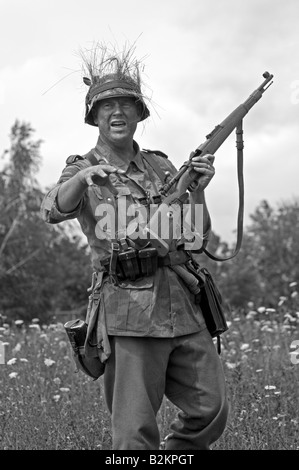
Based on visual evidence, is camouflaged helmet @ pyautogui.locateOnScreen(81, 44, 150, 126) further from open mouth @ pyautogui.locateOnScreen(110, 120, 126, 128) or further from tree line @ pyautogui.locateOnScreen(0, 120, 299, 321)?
tree line @ pyautogui.locateOnScreen(0, 120, 299, 321)

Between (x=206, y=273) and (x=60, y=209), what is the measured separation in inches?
37.2

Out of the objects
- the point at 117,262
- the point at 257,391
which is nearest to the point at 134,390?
the point at 117,262

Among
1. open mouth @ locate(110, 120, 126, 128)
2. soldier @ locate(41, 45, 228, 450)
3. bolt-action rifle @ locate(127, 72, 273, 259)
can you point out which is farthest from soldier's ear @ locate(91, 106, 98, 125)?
bolt-action rifle @ locate(127, 72, 273, 259)

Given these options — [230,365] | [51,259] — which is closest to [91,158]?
[230,365]

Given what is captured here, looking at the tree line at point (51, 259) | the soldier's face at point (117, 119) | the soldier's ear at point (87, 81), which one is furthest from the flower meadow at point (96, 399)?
the tree line at point (51, 259)

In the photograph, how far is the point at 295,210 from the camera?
43219 mm

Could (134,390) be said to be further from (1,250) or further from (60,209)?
(1,250)

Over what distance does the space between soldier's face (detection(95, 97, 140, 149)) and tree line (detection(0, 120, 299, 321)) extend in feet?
62.8

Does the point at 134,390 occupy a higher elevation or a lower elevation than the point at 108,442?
higher

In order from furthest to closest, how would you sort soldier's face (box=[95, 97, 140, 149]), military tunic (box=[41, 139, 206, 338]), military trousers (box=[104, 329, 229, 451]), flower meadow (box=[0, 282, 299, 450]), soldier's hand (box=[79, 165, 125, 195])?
flower meadow (box=[0, 282, 299, 450]) → soldier's face (box=[95, 97, 140, 149]) → military tunic (box=[41, 139, 206, 338]) → military trousers (box=[104, 329, 229, 451]) → soldier's hand (box=[79, 165, 125, 195])

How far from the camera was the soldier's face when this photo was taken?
489cm

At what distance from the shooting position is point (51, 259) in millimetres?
31422

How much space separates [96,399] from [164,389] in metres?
2.64

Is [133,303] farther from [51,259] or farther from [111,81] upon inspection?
[51,259]
